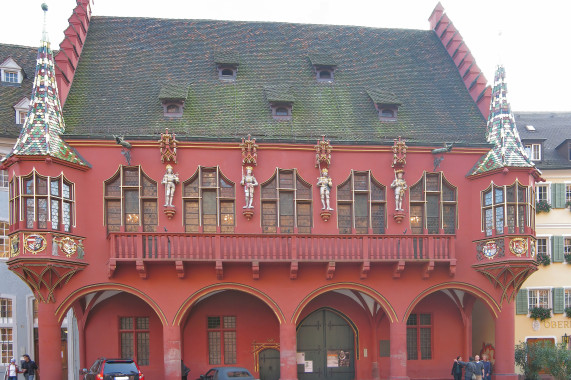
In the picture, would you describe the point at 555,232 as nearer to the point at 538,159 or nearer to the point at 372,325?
the point at 538,159

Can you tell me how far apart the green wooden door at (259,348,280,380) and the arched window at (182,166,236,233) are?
596cm

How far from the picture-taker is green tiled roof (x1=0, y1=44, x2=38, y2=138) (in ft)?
122

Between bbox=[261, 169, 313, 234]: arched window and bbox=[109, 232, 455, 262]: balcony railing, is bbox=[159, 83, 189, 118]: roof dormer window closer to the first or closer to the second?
bbox=[261, 169, 313, 234]: arched window

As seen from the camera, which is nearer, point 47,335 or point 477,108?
point 47,335

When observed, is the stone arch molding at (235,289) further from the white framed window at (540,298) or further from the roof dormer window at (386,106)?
the white framed window at (540,298)

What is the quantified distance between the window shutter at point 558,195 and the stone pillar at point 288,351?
16641mm

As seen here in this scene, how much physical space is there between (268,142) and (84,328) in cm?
1115

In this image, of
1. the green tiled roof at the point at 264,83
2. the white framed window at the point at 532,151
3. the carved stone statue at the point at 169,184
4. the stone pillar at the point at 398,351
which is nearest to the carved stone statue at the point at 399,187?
the green tiled roof at the point at 264,83

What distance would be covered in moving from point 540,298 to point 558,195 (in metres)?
5.39

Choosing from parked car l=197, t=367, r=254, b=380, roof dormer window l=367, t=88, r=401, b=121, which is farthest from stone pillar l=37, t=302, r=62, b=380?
roof dormer window l=367, t=88, r=401, b=121

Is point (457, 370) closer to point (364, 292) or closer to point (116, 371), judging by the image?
point (364, 292)

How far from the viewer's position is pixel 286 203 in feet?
109

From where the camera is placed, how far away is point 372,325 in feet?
115

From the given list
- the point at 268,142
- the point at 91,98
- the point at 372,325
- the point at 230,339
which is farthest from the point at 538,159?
the point at 91,98
